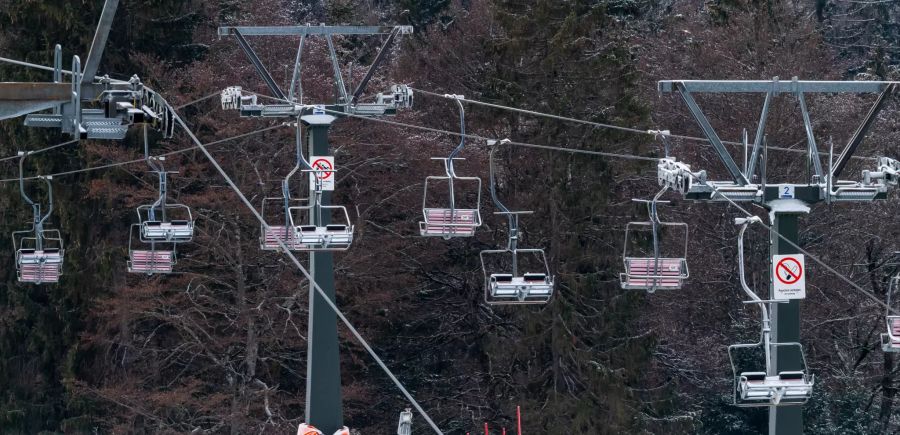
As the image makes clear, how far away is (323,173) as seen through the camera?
73.1 ft

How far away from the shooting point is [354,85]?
121ft

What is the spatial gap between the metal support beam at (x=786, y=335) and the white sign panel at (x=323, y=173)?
21.0 feet

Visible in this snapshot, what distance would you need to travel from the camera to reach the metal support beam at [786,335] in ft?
61.1

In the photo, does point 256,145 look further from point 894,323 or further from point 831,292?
point 894,323

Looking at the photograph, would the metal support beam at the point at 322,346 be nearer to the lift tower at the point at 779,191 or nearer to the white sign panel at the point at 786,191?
the lift tower at the point at 779,191

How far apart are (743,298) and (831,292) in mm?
1965

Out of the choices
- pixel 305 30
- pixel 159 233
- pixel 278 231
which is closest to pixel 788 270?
pixel 305 30

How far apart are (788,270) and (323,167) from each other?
23.0ft

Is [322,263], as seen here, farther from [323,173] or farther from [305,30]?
[305,30]

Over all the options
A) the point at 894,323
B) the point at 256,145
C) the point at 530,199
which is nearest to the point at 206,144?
the point at 256,145

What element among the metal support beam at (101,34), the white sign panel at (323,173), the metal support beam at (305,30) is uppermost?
the metal support beam at (305,30)

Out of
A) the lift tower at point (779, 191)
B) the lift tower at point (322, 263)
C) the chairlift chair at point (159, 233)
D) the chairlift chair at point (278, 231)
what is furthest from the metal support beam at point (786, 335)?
the chairlift chair at point (159, 233)

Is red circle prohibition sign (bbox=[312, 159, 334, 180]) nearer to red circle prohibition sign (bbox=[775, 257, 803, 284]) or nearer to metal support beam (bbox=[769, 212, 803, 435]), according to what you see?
metal support beam (bbox=[769, 212, 803, 435])

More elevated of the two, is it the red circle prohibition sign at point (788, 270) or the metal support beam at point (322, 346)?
the red circle prohibition sign at point (788, 270)
